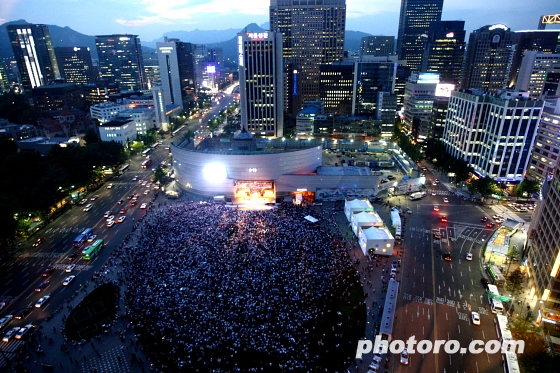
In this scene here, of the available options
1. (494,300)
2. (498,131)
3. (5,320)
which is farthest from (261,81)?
(5,320)

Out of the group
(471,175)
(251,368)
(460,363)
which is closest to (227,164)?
(251,368)

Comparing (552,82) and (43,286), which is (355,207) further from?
(552,82)

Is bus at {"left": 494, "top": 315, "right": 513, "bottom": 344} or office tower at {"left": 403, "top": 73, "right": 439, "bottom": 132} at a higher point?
office tower at {"left": 403, "top": 73, "right": 439, "bottom": 132}

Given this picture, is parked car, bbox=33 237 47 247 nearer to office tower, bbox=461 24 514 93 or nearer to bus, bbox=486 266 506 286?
bus, bbox=486 266 506 286

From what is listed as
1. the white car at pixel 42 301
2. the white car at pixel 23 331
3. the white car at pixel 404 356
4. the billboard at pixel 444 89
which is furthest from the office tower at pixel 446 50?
the white car at pixel 23 331

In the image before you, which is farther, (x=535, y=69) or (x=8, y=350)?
(x=535, y=69)

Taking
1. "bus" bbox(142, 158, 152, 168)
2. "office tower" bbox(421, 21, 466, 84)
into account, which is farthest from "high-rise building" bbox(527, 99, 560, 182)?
"bus" bbox(142, 158, 152, 168)
